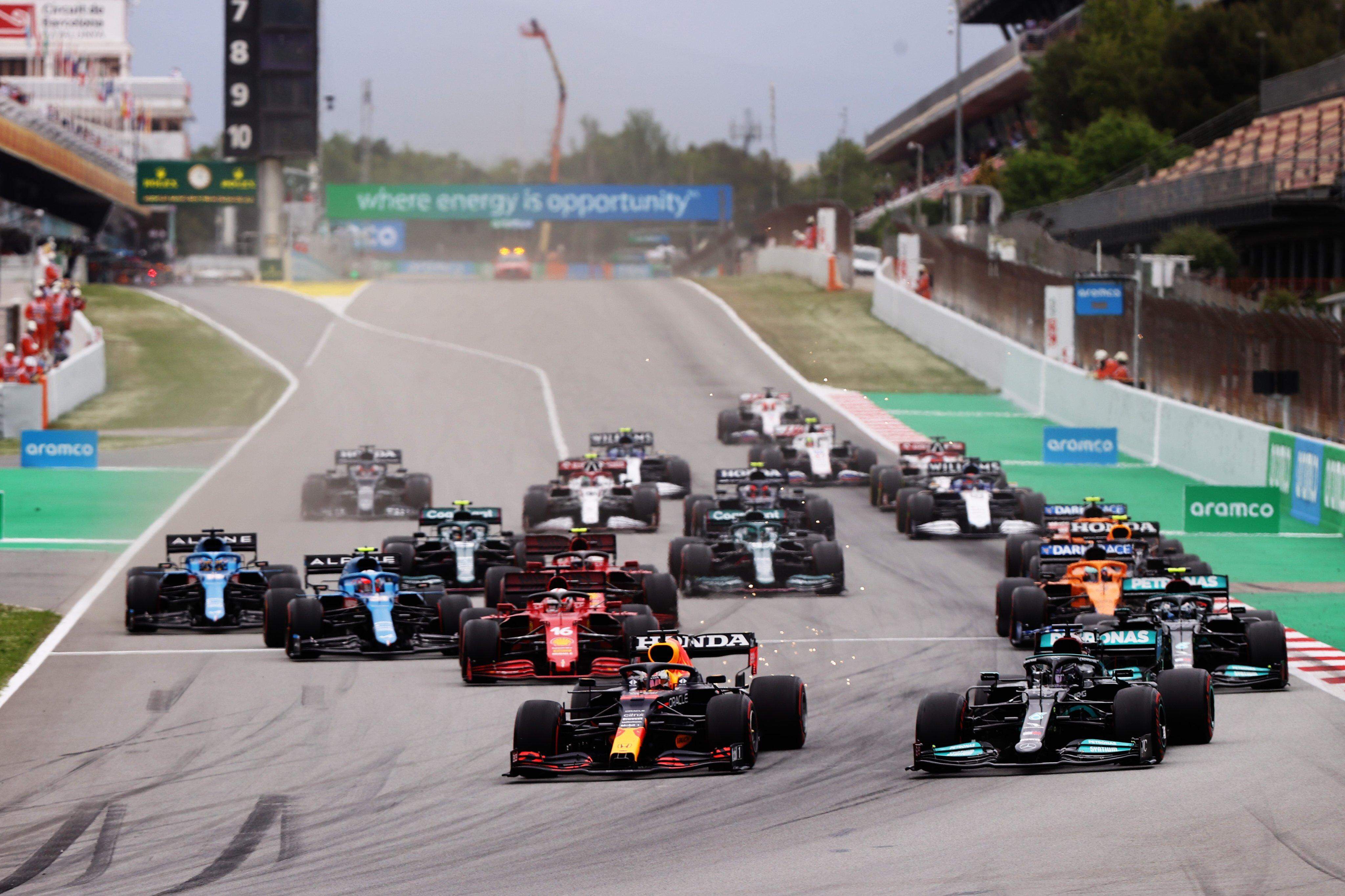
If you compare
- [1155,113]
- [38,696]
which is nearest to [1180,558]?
[38,696]

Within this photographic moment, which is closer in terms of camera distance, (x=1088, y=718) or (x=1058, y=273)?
(x=1088, y=718)

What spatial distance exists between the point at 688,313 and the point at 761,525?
142 feet

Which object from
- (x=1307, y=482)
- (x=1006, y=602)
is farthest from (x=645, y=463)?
(x=1006, y=602)

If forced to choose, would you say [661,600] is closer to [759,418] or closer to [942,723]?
[942,723]

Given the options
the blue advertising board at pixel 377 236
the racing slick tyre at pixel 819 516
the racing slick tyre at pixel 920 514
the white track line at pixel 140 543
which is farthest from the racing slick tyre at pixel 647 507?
the blue advertising board at pixel 377 236

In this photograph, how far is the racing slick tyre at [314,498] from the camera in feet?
102

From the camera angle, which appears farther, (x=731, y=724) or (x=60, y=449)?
(x=60, y=449)

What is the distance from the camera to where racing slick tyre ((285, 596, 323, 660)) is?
1947 centimetres

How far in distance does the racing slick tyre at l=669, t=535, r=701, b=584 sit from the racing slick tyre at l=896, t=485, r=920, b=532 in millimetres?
5537

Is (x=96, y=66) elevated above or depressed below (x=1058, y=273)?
above

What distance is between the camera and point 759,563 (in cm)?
2333

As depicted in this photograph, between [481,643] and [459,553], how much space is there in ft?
18.3

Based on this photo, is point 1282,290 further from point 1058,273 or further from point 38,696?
point 38,696

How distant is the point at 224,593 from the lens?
21.6m
